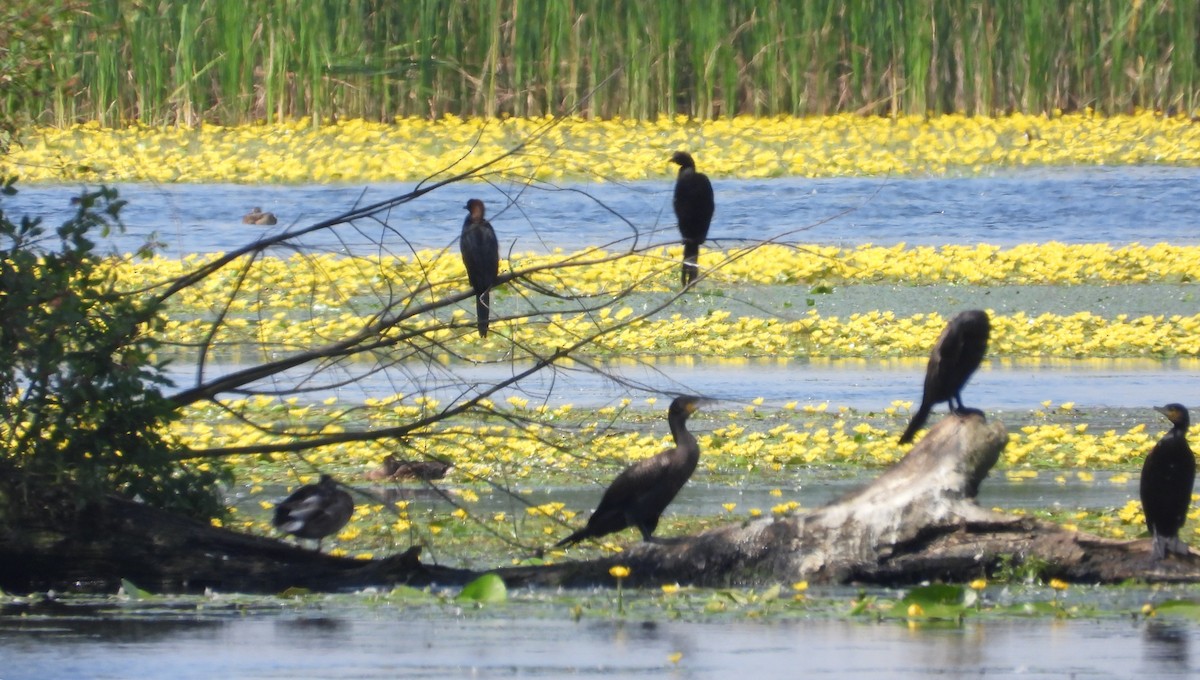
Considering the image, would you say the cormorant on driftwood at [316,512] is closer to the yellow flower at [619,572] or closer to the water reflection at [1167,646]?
the yellow flower at [619,572]

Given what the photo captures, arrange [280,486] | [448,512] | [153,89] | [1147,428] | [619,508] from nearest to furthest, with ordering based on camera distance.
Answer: [619,508], [448,512], [280,486], [1147,428], [153,89]

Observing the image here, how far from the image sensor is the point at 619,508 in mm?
8227

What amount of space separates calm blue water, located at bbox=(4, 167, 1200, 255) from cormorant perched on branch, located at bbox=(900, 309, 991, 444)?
35.9ft

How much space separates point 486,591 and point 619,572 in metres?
0.48

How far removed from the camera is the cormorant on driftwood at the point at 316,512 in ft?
27.7

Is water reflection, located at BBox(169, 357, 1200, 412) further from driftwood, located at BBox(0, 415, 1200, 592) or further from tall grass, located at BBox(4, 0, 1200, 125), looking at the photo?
tall grass, located at BBox(4, 0, 1200, 125)

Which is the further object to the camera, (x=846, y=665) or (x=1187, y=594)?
(x=1187, y=594)

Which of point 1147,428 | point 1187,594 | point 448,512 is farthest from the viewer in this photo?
point 1147,428

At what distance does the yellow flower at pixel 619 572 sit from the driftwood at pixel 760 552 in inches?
2.0

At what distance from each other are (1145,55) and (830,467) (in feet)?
62.7

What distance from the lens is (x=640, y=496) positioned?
27.0 feet

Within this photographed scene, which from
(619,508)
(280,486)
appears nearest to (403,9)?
(280,486)

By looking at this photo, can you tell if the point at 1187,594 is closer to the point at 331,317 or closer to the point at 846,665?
the point at 846,665

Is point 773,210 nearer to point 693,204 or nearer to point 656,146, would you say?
point 656,146
